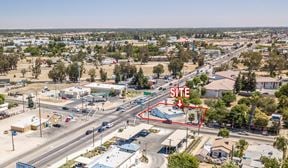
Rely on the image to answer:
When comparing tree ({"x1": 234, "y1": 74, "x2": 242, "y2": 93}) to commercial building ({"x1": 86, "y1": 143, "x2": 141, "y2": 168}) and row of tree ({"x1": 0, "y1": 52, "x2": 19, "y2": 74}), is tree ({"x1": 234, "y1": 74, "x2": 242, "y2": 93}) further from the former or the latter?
row of tree ({"x1": 0, "y1": 52, "x2": 19, "y2": 74})

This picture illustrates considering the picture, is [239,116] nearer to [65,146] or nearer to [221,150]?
[221,150]

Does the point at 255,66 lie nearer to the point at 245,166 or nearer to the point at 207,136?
the point at 207,136

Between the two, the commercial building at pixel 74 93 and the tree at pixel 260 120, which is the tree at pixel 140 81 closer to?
the commercial building at pixel 74 93

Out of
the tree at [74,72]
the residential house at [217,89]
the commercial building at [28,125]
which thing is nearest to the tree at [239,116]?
the residential house at [217,89]


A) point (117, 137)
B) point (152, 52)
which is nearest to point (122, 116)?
point (117, 137)

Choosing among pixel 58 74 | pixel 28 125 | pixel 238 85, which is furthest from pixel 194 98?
pixel 58 74
